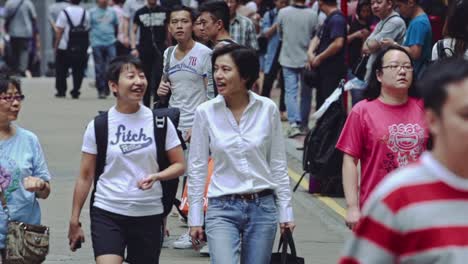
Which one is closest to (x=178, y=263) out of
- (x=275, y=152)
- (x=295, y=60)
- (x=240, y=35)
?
(x=275, y=152)

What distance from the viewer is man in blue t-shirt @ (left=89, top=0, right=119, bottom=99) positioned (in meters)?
23.9

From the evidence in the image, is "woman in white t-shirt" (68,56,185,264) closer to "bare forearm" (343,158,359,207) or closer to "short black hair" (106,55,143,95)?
"short black hair" (106,55,143,95)

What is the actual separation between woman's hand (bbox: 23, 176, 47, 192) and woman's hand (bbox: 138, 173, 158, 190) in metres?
0.48

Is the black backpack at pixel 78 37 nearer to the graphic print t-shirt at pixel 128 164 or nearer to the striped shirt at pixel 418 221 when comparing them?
the graphic print t-shirt at pixel 128 164

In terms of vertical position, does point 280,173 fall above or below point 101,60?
above

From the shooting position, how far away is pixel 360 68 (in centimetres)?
1177

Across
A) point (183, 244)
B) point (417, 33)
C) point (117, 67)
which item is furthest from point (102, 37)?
point (117, 67)

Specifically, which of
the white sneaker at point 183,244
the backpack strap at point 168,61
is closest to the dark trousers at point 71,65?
the backpack strap at point 168,61

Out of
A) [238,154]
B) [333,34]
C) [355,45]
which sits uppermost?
[238,154]

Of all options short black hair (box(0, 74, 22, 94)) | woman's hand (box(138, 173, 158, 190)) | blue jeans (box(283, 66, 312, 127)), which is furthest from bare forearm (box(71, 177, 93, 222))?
blue jeans (box(283, 66, 312, 127))

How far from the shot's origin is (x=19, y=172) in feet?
22.7

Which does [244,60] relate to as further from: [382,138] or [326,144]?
[326,144]

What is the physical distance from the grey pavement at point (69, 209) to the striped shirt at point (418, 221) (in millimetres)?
5661

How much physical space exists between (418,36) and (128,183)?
15.6ft
